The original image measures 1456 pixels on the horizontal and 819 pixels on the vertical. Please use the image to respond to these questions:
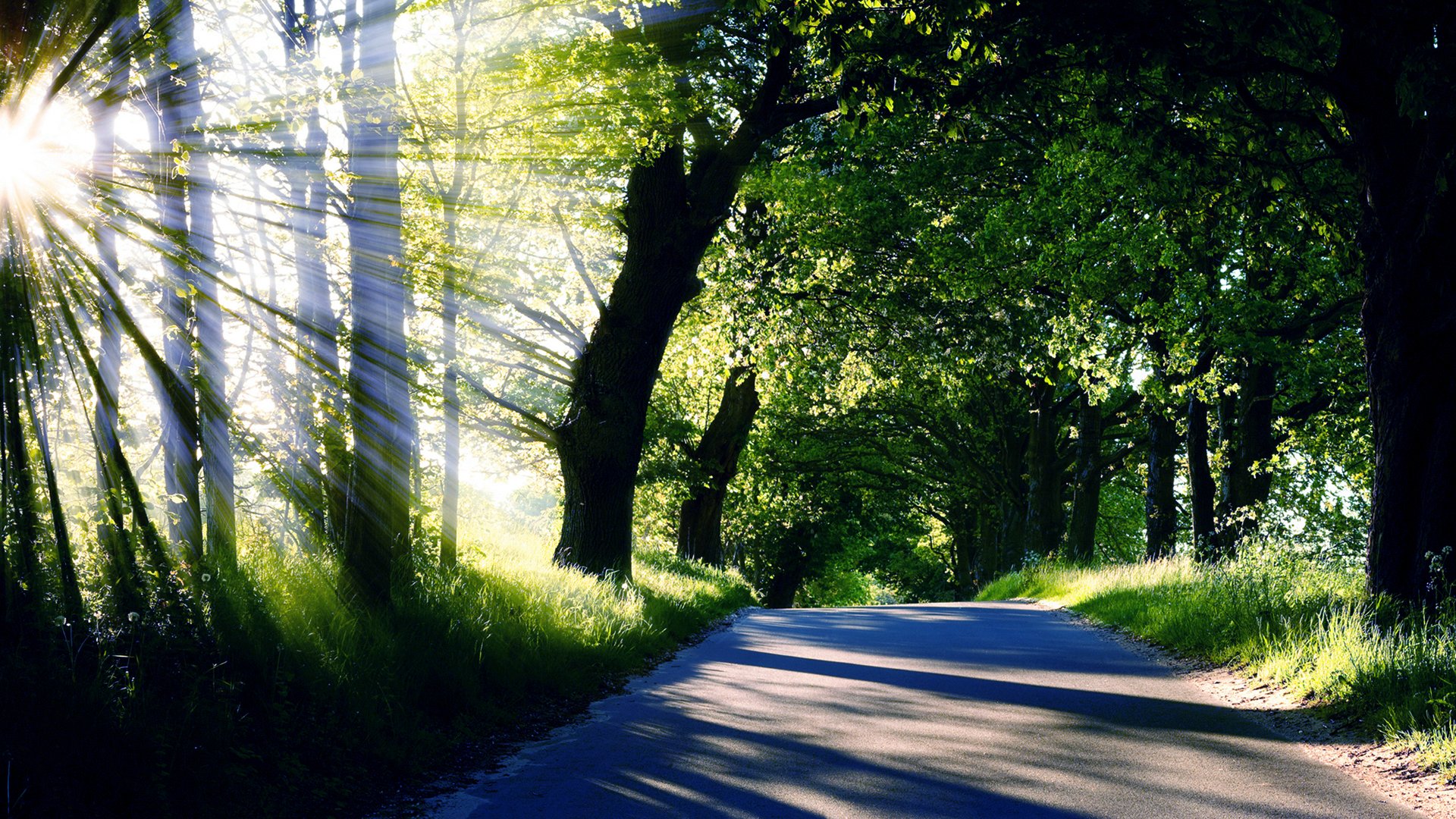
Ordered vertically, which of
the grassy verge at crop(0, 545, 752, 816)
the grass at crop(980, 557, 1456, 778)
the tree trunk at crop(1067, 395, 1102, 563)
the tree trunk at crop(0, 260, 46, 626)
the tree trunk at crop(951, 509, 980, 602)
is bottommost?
the tree trunk at crop(951, 509, 980, 602)

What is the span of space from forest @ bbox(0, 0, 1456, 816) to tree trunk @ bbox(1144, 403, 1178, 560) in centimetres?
13

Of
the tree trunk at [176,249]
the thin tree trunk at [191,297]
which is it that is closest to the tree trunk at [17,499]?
the thin tree trunk at [191,297]

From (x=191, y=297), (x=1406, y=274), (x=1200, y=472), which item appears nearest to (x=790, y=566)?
(x=1200, y=472)

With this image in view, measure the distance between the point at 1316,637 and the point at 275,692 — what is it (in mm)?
6785

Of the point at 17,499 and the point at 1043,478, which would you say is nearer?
the point at 17,499

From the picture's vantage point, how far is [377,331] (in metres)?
7.72

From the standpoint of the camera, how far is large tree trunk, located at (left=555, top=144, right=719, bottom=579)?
1227cm

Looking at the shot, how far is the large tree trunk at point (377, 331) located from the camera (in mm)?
7633

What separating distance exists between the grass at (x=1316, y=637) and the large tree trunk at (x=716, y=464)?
10.6m

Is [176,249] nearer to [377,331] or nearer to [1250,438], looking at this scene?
[377,331]

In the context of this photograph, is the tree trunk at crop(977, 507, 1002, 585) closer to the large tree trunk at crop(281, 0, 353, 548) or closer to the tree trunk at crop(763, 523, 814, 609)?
the tree trunk at crop(763, 523, 814, 609)

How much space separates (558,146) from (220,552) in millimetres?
Answer: 6265

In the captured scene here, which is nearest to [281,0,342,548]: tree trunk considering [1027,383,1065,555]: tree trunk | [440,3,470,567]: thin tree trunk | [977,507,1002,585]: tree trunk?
[440,3,470,567]: thin tree trunk

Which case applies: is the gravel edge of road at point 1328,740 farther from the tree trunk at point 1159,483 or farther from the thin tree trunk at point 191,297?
the tree trunk at point 1159,483
